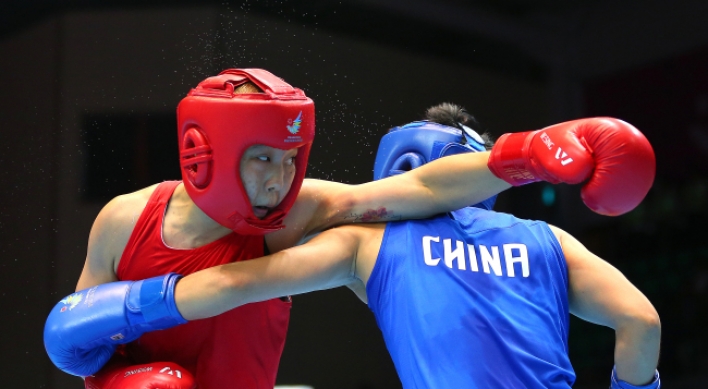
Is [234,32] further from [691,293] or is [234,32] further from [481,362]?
[691,293]

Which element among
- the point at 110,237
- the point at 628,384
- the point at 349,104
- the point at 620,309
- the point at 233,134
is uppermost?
the point at 233,134

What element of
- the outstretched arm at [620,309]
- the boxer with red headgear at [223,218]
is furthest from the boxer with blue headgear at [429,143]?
the outstretched arm at [620,309]

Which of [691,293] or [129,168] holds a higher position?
[129,168]

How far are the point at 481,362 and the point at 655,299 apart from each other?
305cm

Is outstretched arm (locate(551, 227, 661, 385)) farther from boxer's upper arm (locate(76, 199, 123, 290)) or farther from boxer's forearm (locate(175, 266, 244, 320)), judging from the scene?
boxer's upper arm (locate(76, 199, 123, 290))

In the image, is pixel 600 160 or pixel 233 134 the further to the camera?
pixel 233 134

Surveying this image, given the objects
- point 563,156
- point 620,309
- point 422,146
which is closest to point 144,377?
point 422,146

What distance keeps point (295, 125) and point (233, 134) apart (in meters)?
0.14

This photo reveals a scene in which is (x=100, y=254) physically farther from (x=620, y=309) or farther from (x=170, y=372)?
(x=620, y=309)

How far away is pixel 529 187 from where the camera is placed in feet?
14.7

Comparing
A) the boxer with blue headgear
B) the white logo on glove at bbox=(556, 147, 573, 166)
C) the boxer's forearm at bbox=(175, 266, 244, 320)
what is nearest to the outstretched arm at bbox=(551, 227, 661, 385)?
the boxer with blue headgear

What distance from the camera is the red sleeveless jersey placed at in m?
1.95

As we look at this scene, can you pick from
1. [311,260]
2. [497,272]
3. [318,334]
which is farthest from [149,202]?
[318,334]

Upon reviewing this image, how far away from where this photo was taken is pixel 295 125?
179 cm
